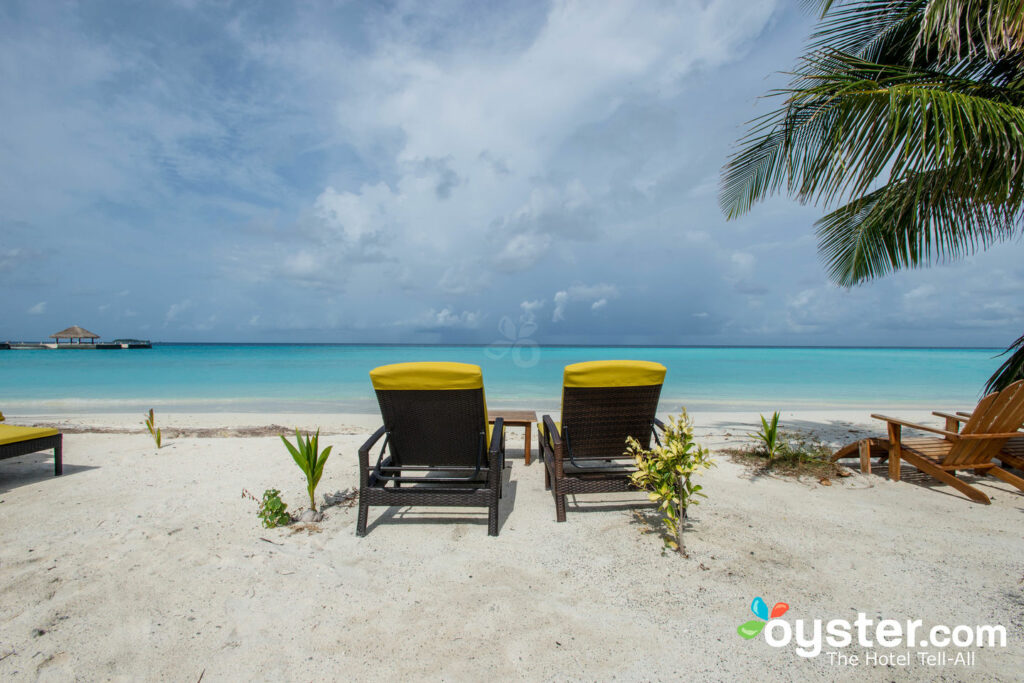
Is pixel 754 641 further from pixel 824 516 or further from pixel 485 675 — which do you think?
pixel 824 516

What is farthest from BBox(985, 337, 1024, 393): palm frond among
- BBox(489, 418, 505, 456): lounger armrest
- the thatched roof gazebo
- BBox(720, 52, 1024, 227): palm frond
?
the thatched roof gazebo

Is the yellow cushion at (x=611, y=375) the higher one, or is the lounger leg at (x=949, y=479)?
the yellow cushion at (x=611, y=375)

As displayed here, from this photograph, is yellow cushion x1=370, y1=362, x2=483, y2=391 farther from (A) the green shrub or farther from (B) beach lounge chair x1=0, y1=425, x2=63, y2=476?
(B) beach lounge chair x1=0, y1=425, x2=63, y2=476

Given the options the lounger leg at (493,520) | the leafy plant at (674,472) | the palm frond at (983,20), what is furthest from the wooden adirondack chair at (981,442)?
the lounger leg at (493,520)

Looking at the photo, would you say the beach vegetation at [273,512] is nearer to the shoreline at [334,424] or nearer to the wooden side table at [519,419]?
the wooden side table at [519,419]

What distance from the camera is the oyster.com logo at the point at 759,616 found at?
199 cm

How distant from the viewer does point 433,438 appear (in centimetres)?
328

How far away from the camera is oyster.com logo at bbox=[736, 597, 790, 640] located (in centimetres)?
199

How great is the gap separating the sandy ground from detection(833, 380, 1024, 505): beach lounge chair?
178 mm

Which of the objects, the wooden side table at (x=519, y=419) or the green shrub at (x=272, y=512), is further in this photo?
the wooden side table at (x=519, y=419)

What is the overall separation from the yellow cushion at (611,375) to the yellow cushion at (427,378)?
2.39 feet

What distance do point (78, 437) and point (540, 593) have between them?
22.6 feet

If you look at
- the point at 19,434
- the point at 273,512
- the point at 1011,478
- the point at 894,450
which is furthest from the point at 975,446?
the point at 19,434

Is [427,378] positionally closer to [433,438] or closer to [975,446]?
[433,438]
